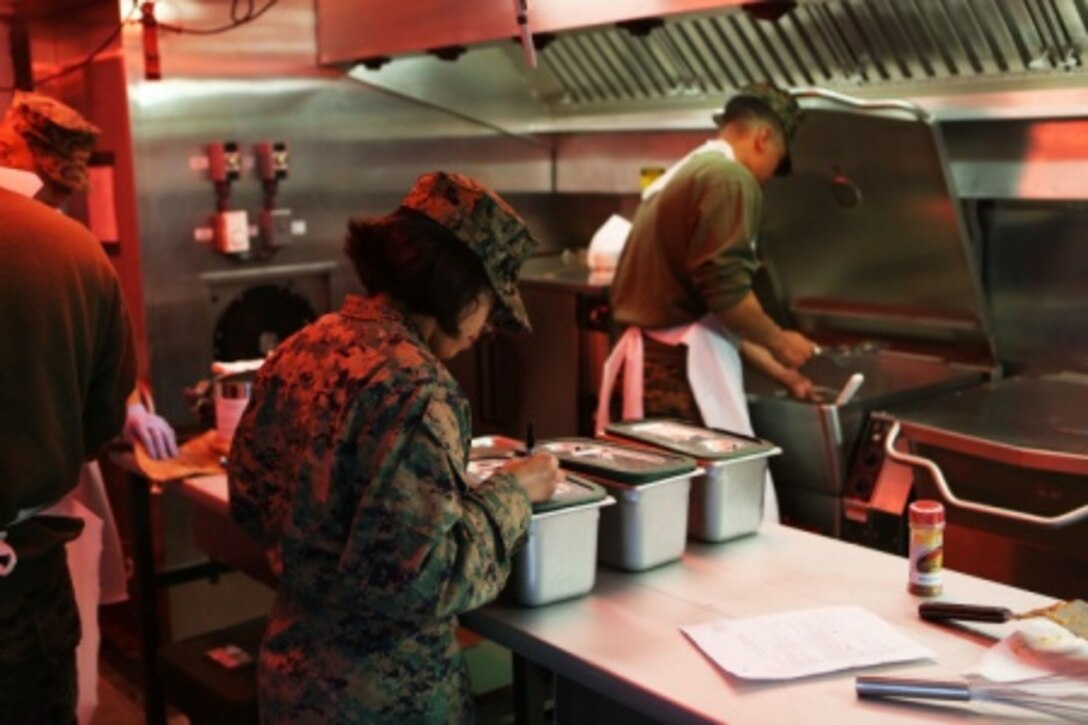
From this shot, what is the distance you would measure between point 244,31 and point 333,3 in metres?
0.33

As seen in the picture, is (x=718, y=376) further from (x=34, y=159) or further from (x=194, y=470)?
(x=34, y=159)

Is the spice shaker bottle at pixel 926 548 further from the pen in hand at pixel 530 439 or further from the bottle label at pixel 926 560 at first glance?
the pen in hand at pixel 530 439

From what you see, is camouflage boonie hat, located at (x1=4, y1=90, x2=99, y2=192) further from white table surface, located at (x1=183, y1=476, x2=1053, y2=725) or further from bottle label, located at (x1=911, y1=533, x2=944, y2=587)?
bottle label, located at (x1=911, y1=533, x2=944, y2=587)

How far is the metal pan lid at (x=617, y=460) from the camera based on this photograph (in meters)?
2.14

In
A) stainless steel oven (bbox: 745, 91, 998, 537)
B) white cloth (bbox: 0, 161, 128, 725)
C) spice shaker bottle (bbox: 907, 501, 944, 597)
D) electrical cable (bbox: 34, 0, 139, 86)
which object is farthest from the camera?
electrical cable (bbox: 34, 0, 139, 86)

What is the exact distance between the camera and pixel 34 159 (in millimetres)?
2998

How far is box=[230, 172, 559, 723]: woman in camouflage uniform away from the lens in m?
1.72

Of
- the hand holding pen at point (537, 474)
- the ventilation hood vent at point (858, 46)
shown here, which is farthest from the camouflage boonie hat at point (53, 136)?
the hand holding pen at point (537, 474)

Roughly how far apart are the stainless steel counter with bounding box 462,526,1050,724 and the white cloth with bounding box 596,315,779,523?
902mm

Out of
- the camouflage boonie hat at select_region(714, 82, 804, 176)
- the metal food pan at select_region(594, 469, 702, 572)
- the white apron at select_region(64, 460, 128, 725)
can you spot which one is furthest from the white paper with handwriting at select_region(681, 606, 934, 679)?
the camouflage boonie hat at select_region(714, 82, 804, 176)

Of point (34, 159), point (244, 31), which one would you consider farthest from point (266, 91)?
point (34, 159)

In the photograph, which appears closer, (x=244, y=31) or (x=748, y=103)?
(x=748, y=103)

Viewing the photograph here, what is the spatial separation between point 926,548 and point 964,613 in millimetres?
139

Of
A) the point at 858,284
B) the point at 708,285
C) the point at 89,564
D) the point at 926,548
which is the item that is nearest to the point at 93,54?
the point at 89,564
